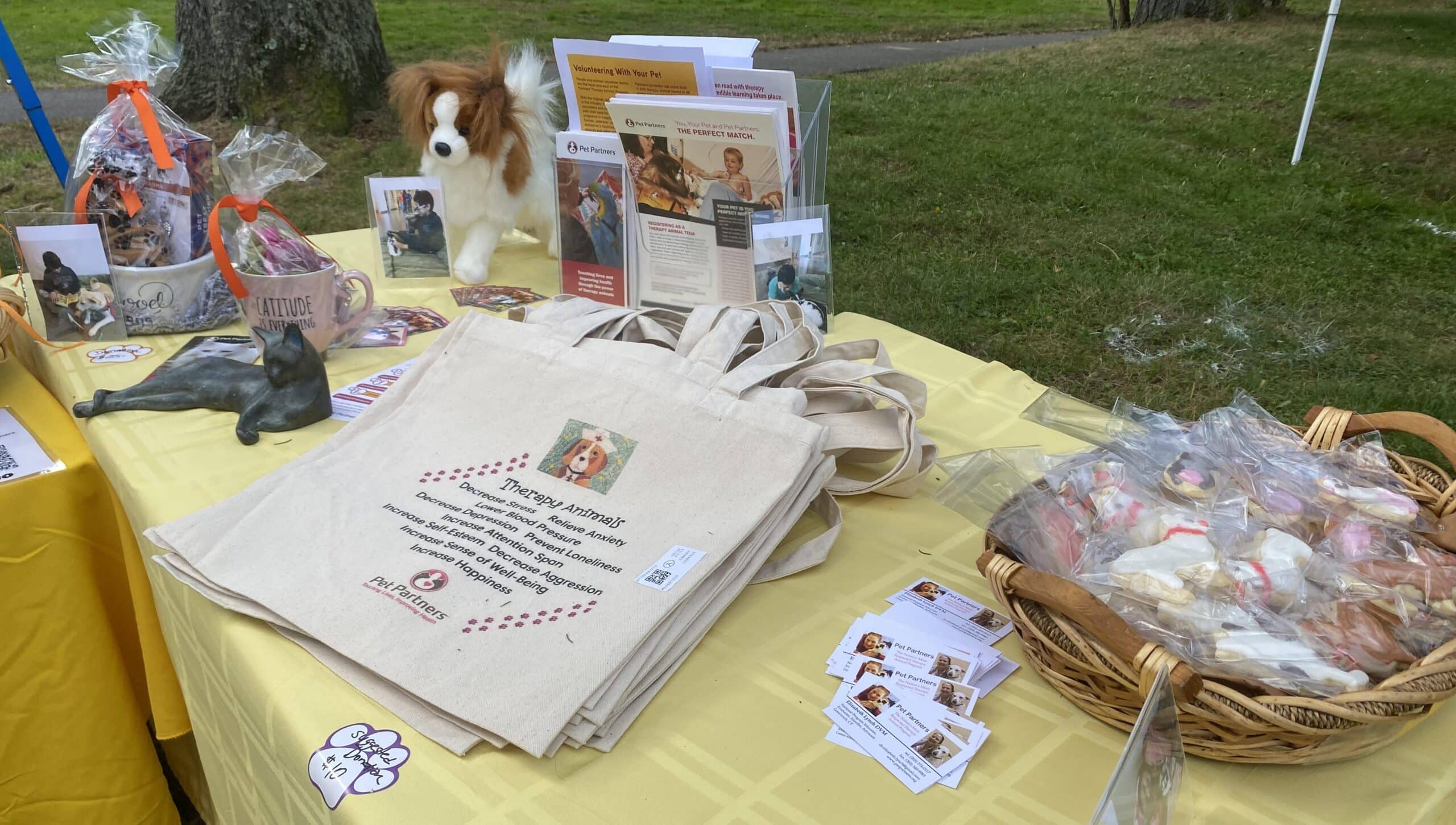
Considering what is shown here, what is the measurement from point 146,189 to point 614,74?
707 mm

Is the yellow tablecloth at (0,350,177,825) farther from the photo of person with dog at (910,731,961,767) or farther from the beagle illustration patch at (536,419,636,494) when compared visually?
the photo of person with dog at (910,731,961,767)

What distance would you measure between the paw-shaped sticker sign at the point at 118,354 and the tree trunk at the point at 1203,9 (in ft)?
26.5

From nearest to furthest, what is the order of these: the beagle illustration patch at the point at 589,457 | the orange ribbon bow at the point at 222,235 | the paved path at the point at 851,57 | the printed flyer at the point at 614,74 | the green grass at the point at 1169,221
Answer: the beagle illustration patch at the point at 589,457, the orange ribbon bow at the point at 222,235, the printed flyer at the point at 614,74, the green grass at the point at 1169,221, the paved path at the point at 851,57

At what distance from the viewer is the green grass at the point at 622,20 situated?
20.7 feet

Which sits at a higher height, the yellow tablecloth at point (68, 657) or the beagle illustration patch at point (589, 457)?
the beagle illustration patch at point (589, 457)

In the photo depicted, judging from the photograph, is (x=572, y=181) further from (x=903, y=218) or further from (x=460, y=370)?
(x=903, y=218)

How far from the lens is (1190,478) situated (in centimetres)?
81

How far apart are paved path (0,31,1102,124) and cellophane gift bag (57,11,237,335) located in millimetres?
4543

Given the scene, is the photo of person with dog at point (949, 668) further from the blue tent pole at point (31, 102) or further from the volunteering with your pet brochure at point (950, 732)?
the blue tent pole at point (31, 102)

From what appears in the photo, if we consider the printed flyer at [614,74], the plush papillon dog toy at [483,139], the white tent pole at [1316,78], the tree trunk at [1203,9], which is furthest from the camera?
the tree trunk at [1203,9]

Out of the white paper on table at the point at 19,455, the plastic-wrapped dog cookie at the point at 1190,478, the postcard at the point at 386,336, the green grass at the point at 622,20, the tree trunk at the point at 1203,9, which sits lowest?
the plastic-wrapped dog cookie at the point at 1190,478

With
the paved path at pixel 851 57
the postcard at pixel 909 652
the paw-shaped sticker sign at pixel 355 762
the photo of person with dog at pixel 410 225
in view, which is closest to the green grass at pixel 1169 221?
the paved path at pixel 851 57

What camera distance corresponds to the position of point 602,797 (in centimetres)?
65

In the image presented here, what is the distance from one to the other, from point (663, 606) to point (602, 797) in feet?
0.52
